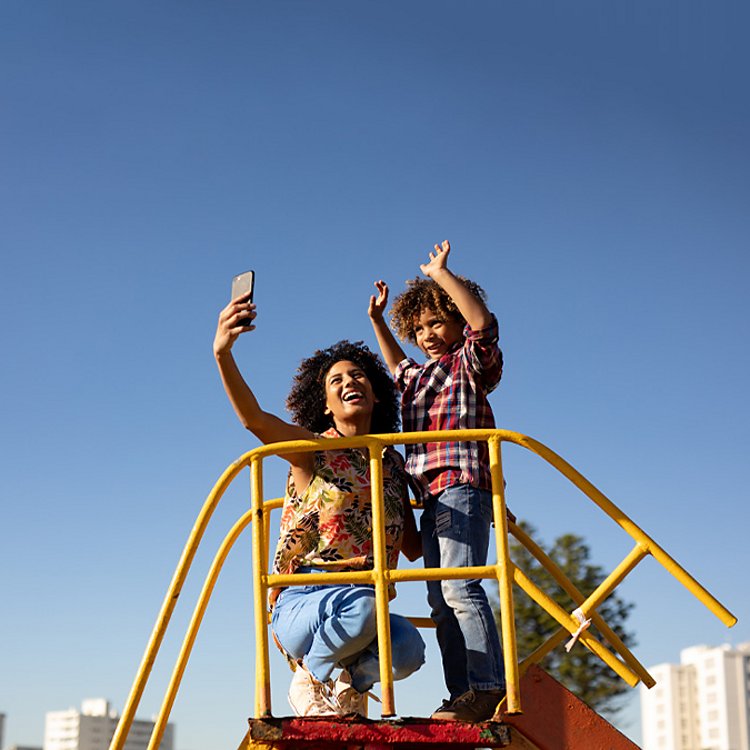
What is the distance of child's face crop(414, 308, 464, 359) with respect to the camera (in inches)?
242

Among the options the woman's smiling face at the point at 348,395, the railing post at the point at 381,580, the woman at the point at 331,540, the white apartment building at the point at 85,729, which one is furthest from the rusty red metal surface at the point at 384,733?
the white apartment building at the point at 85,729

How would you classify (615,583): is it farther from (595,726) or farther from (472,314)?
(472,314)

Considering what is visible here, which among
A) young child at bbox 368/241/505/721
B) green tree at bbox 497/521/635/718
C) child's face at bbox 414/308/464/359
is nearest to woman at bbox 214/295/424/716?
young child at bbox 368/241/505/721

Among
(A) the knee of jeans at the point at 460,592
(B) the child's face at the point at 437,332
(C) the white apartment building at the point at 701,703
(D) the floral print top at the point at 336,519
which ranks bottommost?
(A) the knee of jeans at the point at 460,592

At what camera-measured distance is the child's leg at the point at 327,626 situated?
4996 mm

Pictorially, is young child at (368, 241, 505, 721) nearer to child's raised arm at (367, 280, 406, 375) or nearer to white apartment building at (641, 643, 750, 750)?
child's raised arm at (367, 280, 406, 375)

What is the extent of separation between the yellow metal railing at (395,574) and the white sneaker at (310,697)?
287 millimetres

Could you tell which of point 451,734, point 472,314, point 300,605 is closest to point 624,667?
point 451,734

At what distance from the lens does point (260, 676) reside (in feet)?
16.2

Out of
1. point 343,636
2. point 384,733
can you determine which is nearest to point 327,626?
point 343,636

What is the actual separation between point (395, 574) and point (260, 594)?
23.4 inches

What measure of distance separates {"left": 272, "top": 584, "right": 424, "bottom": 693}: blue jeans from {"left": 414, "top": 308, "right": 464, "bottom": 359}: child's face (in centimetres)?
151

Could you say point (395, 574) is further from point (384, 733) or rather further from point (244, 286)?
point (244, 286)

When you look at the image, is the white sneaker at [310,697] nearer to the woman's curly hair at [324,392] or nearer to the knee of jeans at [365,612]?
the knee of jeans at [365,612]
